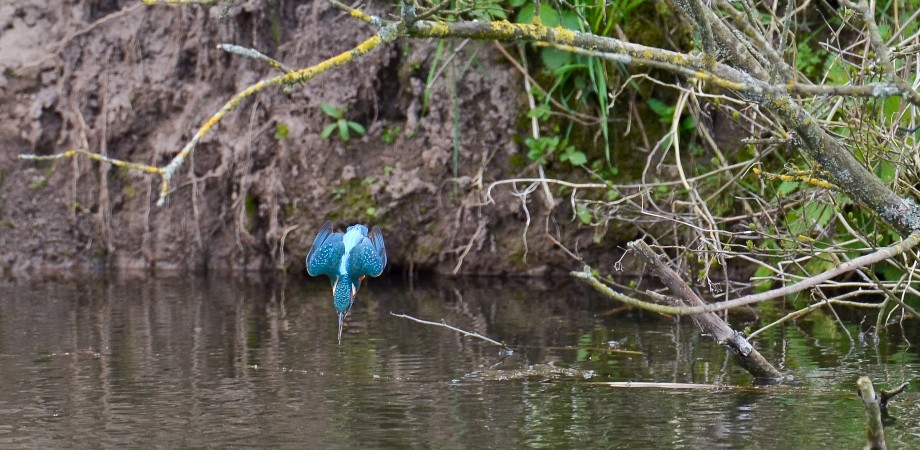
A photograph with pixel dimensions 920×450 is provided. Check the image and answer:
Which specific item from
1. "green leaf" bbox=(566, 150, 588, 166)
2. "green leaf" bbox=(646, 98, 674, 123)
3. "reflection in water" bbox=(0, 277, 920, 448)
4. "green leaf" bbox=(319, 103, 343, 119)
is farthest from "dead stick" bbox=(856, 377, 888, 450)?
"green leaf" bbox=(319, 103, 343, 119)

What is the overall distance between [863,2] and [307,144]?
18.8 ft

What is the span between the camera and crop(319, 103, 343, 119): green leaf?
26.3ft

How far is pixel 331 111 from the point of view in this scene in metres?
8.01

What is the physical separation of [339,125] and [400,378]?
374 cm

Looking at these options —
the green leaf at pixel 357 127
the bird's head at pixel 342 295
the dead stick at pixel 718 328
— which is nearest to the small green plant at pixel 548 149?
the green leaf at pixel 357 127

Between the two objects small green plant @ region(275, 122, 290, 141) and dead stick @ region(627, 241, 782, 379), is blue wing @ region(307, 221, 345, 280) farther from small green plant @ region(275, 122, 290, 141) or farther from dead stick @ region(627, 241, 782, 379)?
small green plant @ region(275, 122, 290, 141)

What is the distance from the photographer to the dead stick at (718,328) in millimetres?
4237

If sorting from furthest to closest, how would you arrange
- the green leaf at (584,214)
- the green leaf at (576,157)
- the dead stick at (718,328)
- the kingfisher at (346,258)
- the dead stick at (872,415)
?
the green leaf at (576,157), the green leaf at (584,214), the kingfisher at (346,258), the dead stick at (718,328), the dead stick at (872,415)

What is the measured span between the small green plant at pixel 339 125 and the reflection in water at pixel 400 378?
145cm

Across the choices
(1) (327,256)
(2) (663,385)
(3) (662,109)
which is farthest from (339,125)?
(2) (663,385)

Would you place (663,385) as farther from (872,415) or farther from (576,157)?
(576,157)

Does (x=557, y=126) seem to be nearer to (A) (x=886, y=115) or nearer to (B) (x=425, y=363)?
(A) (x=886, y=115)

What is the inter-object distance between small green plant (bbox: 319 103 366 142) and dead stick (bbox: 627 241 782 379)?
3977 millimetres

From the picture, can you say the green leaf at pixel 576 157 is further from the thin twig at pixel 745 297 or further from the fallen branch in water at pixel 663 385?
the thin twig at pixel 745 297
